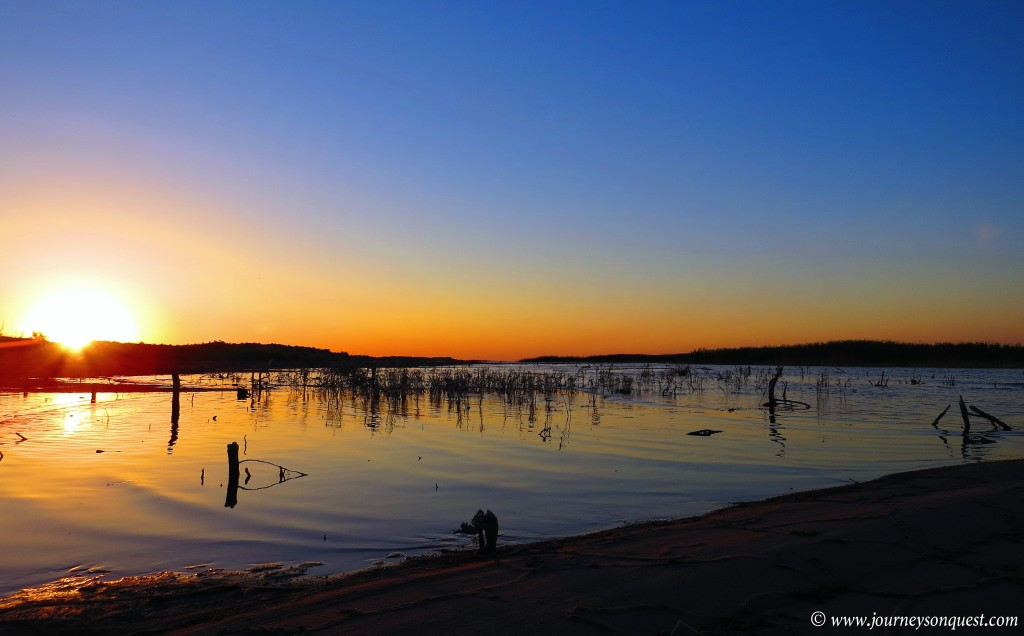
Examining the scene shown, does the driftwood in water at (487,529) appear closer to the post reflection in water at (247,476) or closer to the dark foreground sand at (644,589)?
the dark foreground sand at (644,589)

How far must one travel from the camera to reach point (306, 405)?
27.1 meters

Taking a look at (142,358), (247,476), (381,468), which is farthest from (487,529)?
(142,358)

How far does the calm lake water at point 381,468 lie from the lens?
8375 mm

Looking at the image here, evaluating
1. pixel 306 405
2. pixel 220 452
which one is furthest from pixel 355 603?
pixel 306 405

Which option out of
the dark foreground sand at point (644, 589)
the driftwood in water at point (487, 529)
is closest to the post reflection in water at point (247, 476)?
the dark foreground sand at point (644, 589)

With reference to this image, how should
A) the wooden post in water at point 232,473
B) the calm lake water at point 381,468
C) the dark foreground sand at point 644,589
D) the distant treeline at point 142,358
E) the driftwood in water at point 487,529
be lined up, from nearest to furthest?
the dark foreground sand at point 644,589 → the driftwood in water at point 487,529 → the calm lake water at point 381,468 → the wooden post in water at point 232,473 → the distant treeline at point 142,358

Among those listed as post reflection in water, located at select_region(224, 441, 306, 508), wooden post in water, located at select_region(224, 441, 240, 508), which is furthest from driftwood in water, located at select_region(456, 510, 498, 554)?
wooden post in water, located at select_region(224, 441, 240, 508)

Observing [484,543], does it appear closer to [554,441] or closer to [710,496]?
[710,496]

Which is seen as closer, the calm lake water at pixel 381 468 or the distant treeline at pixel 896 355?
the calm lake water at pixel 381 468

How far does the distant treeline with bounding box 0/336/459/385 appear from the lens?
4328 cm

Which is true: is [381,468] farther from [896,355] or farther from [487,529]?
[896,355]

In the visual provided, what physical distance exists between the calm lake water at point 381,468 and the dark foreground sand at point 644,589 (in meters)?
1.03

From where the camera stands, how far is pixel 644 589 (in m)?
5.50

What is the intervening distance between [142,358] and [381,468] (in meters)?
59.6
